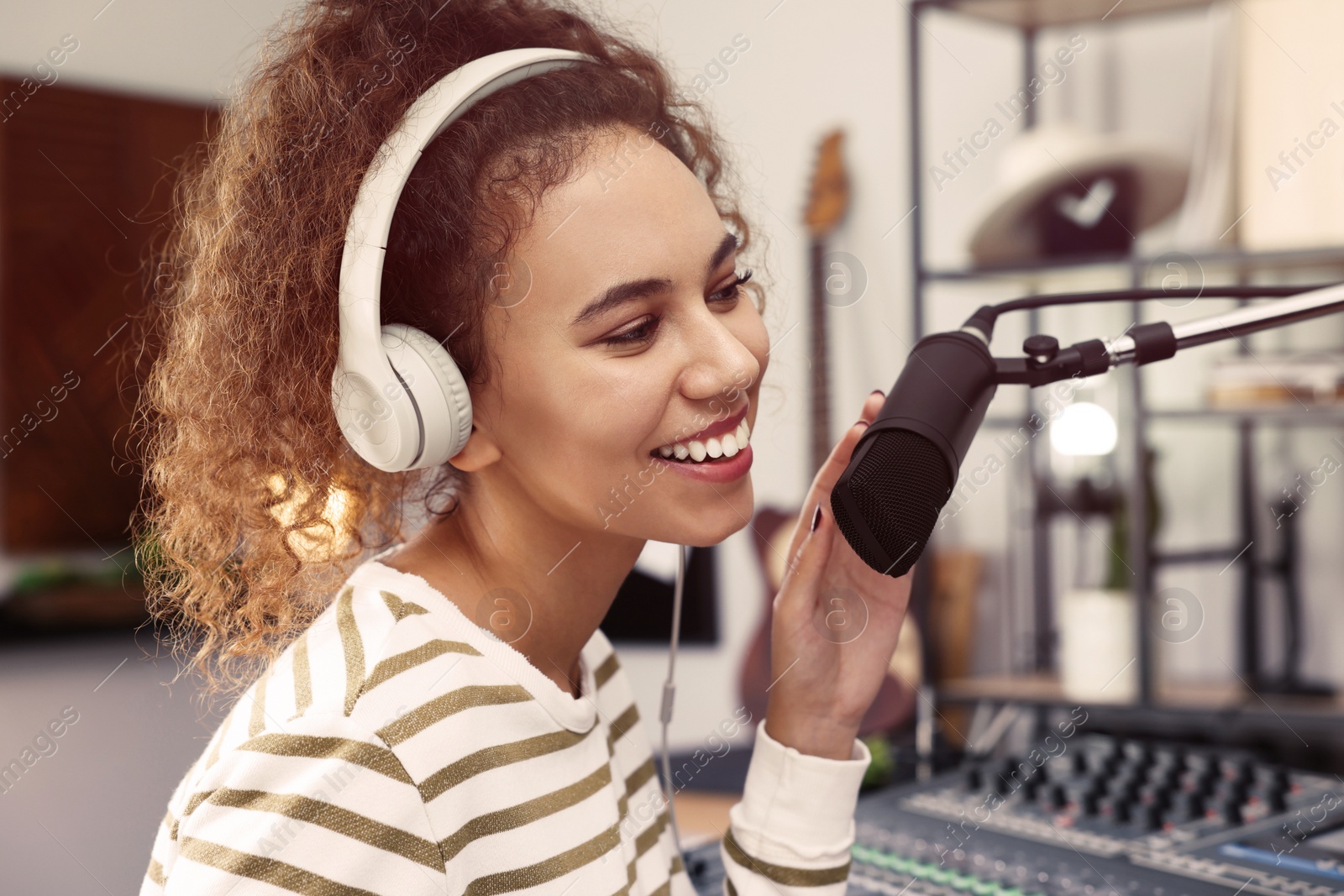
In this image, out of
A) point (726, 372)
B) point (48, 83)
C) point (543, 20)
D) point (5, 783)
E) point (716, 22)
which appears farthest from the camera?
point (716, 22)

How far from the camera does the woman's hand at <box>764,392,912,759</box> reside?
88cm

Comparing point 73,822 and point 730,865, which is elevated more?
point 730,865

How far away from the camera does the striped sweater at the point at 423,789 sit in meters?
0.59

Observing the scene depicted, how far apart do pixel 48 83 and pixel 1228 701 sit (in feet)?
7.35

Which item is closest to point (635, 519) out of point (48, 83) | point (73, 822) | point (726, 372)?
point (726, 372)

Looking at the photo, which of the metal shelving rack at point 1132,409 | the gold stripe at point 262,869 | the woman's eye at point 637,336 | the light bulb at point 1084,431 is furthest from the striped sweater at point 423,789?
the light bulb at point 1084,431

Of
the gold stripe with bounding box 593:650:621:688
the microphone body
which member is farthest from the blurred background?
the microphone body

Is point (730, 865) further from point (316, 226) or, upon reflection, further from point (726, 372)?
point (316, 226)

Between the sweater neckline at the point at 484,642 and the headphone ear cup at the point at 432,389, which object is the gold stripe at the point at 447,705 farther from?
the headphone ear cup at the point at 432,389

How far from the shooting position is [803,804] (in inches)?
33.7

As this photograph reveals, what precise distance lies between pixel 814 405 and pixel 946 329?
346mm

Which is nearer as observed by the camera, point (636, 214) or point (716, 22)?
point (636, 214)

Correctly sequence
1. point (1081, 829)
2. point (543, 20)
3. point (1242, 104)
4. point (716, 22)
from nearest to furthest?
1. point (543, 20)
2. point (1081, 829)
3. point (1242, 104)
4. point (716, 22)

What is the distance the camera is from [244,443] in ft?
2.53
